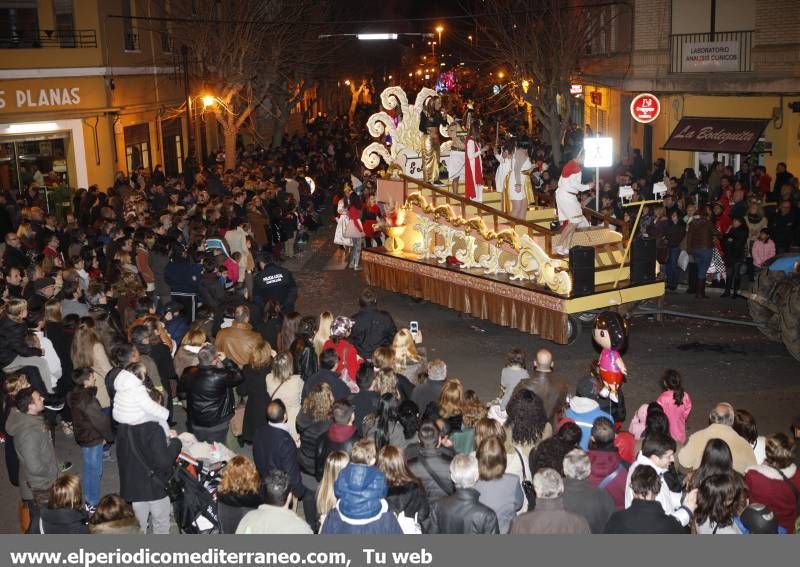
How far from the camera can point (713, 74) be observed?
72.8 ft

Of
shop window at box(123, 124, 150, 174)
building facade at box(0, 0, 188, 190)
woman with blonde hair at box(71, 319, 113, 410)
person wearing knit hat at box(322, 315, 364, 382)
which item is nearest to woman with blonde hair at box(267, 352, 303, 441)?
person wearing knit hat at box(322, 315, 364, 382)

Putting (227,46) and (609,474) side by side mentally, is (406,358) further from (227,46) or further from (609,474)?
(227,46)

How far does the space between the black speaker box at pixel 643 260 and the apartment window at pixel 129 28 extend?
17722 mm

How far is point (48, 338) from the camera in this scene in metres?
10.2

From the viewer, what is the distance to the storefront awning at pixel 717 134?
2184cm

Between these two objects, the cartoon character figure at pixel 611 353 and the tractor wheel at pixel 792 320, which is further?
the tractor wheel at pixel 792 320

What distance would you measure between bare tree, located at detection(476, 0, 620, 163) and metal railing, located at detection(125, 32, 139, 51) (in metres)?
10.2

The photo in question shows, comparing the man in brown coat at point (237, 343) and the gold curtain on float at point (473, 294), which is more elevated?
the man in brown coat at point (237, 343)

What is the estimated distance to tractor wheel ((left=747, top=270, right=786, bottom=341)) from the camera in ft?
41.4

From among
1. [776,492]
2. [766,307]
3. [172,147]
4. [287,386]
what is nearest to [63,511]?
[287,386]

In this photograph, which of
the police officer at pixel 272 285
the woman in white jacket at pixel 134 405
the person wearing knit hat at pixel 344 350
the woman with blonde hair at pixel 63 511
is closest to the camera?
the woman with blonde hair at pixel 63 511

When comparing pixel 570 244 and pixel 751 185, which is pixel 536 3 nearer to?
pixel 751 185

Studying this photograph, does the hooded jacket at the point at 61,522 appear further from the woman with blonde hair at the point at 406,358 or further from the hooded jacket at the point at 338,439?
the woman with blonde hair at the point at 406,358

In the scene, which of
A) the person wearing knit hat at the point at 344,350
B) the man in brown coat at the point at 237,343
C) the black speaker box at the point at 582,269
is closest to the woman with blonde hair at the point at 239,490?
the person wearing knit hat at the point at 344,350
